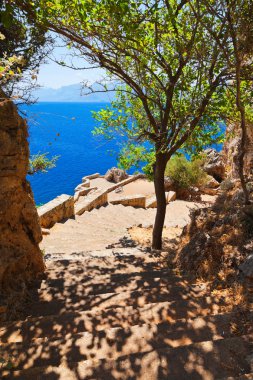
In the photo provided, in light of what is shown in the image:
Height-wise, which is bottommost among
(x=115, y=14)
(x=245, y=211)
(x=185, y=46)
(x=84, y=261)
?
(x=84, y=261)

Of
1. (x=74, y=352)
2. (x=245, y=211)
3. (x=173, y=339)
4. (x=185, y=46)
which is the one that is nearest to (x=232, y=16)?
(x=185, y=46)

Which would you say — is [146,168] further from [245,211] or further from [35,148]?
[35,148]

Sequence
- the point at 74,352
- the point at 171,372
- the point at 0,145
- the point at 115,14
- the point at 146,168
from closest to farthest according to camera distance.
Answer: the point at 171,372 < the point at 74,352 < the point at 0,145 < the point at 115,14 < the point at 146,168

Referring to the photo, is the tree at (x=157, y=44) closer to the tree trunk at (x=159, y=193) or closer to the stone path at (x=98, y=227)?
the tree trunk at (x=159, y=193)

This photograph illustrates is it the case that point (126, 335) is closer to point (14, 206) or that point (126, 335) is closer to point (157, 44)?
point (14, 206)

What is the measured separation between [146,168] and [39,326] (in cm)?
875

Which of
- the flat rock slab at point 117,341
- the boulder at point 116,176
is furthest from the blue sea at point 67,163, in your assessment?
the flat rock slab at point 117,341

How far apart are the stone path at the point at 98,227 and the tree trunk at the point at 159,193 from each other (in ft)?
3.81

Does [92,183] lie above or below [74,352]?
below

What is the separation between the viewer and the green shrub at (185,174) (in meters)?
23.5

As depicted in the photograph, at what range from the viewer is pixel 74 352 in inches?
125

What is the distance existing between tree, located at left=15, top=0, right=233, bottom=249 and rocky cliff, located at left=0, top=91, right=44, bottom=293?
9.28ft

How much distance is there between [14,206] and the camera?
5648 mm

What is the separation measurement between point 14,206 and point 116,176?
2456 cm
